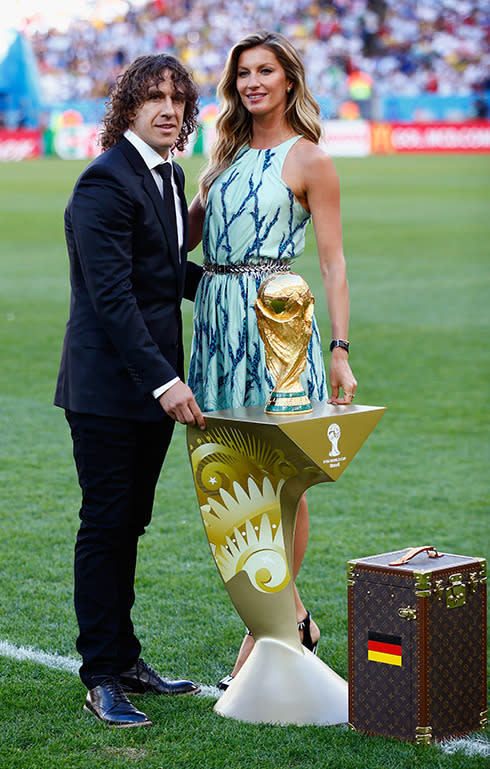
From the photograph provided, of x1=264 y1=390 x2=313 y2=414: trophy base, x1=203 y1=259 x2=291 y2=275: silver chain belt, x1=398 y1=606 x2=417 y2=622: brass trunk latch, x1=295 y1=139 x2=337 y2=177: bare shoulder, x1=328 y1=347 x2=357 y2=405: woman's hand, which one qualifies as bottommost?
x1=398 y1=606 x2=417 y2=622: brass trunk latch

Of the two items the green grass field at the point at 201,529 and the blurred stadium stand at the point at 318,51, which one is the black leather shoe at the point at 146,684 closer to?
the green grass field at the point at 201,529

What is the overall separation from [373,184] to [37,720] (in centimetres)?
2246

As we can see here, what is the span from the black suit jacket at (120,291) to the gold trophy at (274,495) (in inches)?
9.2

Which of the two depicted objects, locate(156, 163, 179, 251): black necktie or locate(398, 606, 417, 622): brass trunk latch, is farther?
locate(156, 163, 179, 251): black necktie

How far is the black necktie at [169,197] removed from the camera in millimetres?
3025

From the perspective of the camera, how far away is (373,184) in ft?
81.0

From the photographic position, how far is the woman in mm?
3244

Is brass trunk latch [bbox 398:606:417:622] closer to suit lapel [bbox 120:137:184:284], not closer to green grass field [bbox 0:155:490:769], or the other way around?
green grass field [bbox 0:155:490:769]

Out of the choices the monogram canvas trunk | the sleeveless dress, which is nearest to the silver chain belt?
the sleeveless dress

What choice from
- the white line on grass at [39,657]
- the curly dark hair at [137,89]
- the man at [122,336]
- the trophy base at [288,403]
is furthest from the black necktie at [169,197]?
the white line on grass at [39,657]

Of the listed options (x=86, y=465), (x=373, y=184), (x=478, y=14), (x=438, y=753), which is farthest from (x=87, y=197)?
(x=478, y=14)

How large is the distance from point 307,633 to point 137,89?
1.66m

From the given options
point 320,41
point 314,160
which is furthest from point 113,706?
point 320,41

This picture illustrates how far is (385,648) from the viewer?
2.96m
